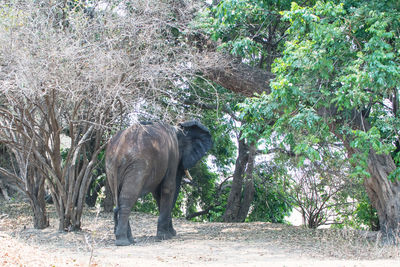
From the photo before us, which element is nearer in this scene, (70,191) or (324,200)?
(70,191)

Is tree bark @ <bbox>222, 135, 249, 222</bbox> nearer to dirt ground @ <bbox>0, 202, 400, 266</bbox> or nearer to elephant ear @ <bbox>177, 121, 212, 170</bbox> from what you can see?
dirt ground @ <bbox>0, 202, 400, 266</bbox>

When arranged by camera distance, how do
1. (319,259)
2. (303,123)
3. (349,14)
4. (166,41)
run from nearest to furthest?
1. (319,259)
2. (303,123)
3. (349,14)
4. (166,41)

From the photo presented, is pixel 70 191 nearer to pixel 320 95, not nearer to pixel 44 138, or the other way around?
pixel 44 138

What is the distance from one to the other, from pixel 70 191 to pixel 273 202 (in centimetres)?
802

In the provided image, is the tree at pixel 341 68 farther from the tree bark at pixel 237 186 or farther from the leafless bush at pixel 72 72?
the tree bark at pixel 237 186

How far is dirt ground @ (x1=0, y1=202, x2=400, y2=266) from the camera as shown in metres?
6.94


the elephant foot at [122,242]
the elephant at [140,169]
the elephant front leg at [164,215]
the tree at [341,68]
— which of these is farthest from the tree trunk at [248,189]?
the elephant foot at [122,242]

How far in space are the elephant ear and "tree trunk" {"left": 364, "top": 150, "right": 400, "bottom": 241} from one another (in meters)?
3.47

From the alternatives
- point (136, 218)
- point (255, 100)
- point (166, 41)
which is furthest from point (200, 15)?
point (136, 218)

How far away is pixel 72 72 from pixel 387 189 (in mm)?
6402

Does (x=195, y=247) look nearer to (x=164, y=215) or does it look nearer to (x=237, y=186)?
(x=164, y=215)

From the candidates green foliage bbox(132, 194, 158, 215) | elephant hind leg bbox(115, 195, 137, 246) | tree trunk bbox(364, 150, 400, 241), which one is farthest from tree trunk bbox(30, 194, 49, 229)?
tree trunk bbox(364, 150, 400, 241)

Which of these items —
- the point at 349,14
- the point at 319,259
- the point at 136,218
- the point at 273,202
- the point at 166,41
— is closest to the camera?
the point at 319,259

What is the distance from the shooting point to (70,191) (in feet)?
34.3
